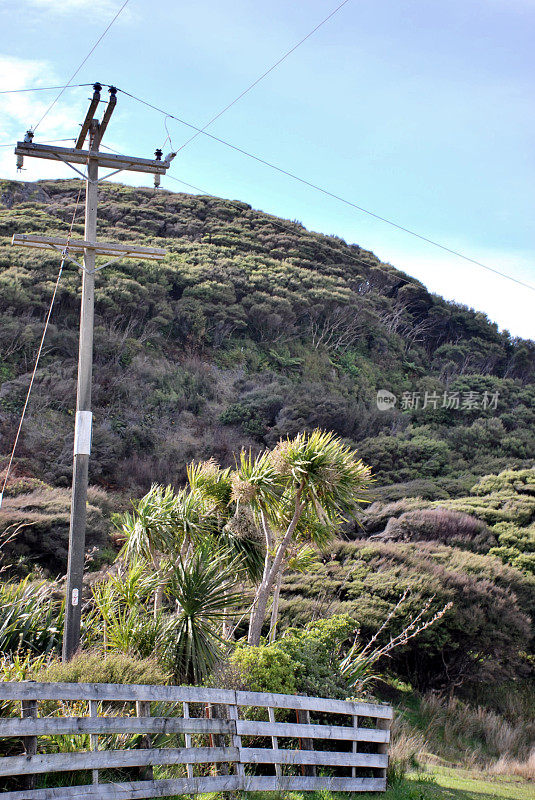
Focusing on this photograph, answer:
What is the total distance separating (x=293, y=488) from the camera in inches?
414

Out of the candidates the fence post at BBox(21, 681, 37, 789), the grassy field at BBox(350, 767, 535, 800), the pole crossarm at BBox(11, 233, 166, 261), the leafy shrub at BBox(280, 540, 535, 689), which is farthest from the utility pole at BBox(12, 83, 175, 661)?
the leafy shrub at BBox(280, 540, 535, 689)

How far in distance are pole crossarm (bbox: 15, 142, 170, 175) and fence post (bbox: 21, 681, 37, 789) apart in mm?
7503

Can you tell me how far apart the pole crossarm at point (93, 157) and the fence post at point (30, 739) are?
7503 millimetres

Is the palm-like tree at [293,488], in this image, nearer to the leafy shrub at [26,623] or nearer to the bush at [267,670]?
the bush at [267,670]

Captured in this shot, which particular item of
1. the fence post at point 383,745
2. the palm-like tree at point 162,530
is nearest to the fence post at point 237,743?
the fence post at point 383,745

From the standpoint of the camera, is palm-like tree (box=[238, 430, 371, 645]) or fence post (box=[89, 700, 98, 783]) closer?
fence post (box=[89, 700, 98, 783])

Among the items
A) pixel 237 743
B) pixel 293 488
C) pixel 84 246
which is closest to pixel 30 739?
pixel 237 743

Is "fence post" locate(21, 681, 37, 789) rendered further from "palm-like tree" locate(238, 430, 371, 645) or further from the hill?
the hill

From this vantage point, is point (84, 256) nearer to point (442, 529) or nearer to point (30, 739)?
point (30, 739)

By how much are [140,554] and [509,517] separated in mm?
12069

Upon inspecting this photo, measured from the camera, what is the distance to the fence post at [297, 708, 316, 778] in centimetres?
707

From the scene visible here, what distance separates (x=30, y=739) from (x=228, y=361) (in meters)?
29.7

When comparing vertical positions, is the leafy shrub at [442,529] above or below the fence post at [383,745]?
above

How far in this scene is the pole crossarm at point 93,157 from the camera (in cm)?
1020
